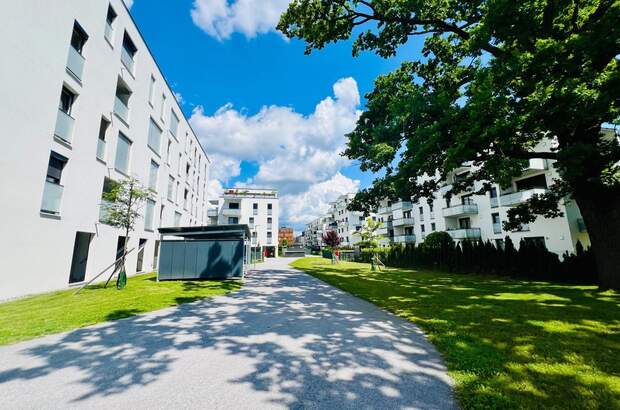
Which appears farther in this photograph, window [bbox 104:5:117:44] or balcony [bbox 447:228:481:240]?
balcony [bbox 447:228:481:240]

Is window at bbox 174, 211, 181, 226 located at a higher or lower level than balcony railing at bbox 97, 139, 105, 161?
lower

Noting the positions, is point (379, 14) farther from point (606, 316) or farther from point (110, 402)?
point (110, 402)

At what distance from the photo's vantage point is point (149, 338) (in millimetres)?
5117

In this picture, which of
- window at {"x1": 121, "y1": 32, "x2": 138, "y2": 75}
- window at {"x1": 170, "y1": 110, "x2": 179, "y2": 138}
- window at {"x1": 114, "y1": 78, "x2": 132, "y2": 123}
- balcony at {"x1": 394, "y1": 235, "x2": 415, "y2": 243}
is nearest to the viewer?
window at {"x1": 114, "y1": 78, "x2": 132, "y2": 123}

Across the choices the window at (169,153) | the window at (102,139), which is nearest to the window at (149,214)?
the window at (169,153)

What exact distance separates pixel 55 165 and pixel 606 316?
19.1 m

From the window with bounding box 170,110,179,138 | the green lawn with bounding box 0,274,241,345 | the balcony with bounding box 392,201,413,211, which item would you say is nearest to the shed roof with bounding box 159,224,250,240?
the green lawn with bounding box 0,274,241,345

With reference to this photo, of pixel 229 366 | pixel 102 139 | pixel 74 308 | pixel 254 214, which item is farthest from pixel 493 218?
pixel 254 214

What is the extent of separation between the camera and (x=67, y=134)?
1151 centimetres

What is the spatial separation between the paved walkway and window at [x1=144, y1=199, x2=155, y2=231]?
15029 mm

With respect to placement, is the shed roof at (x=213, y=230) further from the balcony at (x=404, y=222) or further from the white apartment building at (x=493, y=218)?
the balcony at (x=404, y=222)

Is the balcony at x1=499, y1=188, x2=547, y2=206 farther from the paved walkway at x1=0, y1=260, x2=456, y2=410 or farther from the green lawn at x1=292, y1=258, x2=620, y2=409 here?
the paved walkway at x1=0, y1=260, x2=456, y2=410

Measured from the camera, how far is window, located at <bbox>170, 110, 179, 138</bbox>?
24.2 metres

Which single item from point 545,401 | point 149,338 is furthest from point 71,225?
point 545,401
